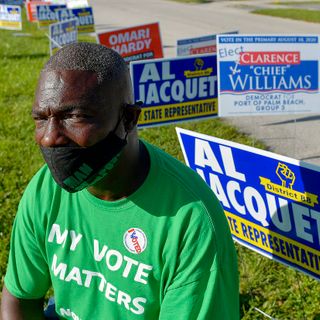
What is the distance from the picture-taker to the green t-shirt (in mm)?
1723

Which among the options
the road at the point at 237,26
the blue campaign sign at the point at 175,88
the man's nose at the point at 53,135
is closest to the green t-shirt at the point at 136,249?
the man's nose at the point at 53,135

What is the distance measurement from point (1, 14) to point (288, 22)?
11.3 m

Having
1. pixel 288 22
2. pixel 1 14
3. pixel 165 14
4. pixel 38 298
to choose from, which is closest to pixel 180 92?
pixel 38 298

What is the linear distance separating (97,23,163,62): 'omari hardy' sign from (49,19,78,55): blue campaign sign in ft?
9.41

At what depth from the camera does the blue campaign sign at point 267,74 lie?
5.99 metres

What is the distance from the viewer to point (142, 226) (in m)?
1.79

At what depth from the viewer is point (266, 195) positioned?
2758 mm

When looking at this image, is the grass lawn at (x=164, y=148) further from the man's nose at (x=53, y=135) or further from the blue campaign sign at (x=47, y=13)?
the blue campaign sign at (x=47, y=13)

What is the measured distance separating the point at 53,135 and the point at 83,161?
124mm

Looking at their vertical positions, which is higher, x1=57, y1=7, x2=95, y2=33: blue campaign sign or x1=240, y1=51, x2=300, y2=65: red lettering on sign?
x1=57, y1=7, x2=95, y2=33: blue campaign sign

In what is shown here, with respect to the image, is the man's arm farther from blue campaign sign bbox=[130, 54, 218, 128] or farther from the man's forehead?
blue campaign sign bbox=[130, 54, 218, 128]

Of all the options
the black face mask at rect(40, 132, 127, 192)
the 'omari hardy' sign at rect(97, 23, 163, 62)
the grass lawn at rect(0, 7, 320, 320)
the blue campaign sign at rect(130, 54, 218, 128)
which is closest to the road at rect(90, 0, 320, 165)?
the grass lawn at rect(0, 7, 320, 320)

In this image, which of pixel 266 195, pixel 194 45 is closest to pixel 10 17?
pixel 194 45

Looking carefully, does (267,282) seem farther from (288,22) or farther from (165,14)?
(165,14)
